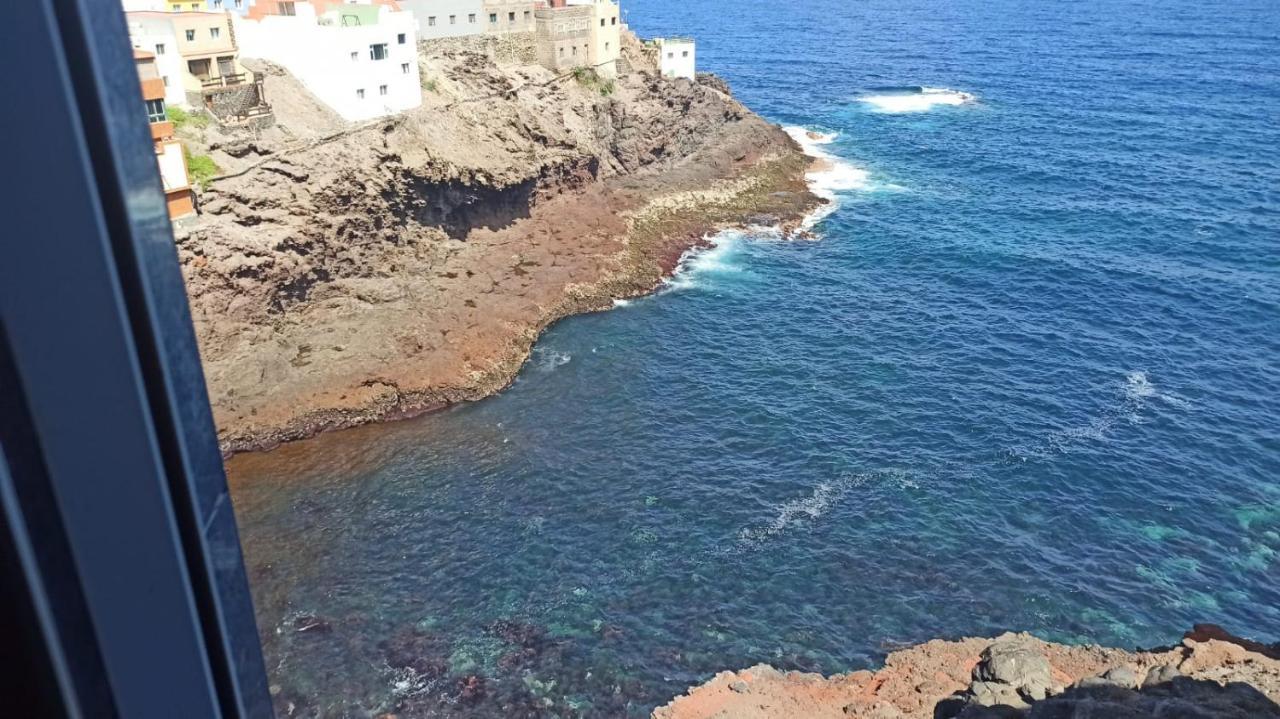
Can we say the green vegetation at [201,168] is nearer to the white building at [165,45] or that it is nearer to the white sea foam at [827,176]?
the white building at [165,45]

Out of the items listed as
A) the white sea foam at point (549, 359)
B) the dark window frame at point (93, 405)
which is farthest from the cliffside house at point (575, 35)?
the dark window frame at point (93, 405)

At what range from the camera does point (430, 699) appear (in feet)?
88.7

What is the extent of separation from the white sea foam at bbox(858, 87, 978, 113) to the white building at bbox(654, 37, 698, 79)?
84.9 feet

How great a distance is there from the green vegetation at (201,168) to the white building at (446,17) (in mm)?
27235

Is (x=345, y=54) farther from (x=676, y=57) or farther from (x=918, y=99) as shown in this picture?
(x=918, y=99)

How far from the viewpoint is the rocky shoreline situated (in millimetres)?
24125

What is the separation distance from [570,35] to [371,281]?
34.8m

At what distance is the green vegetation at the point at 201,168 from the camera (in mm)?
40750

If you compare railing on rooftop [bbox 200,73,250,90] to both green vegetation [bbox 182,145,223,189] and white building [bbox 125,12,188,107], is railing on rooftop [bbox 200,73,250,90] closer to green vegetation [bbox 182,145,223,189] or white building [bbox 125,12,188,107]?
white building [bbox 125,12,188,107]

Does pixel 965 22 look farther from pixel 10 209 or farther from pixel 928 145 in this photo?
pixel 10 209

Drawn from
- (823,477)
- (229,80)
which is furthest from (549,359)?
(229,80)

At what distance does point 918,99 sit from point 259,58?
74.7 metres

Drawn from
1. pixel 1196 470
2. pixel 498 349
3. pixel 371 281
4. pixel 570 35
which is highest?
pixel 570 35

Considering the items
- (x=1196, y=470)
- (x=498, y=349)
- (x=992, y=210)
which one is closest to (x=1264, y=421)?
(x=1196, y=470)
